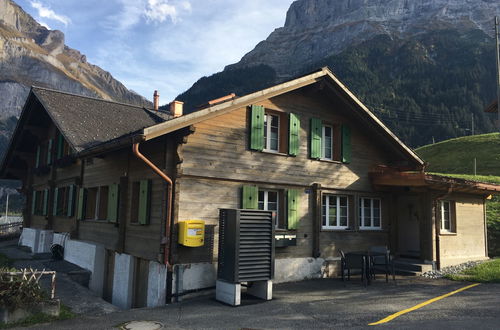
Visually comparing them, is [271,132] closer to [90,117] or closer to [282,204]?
[282,204]

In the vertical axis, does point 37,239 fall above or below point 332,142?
below

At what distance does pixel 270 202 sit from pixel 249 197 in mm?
1105

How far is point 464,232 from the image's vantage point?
14953mm

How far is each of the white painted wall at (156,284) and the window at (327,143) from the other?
6416 mm

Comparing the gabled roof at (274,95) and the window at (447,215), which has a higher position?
the gabled roof at (274,95)

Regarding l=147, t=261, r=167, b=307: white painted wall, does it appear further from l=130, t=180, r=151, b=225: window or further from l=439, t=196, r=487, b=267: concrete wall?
l=439, t=196, r=487, b=267: concrete wall

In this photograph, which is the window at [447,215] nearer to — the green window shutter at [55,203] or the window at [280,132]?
the window at [280,132]

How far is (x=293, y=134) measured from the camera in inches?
501

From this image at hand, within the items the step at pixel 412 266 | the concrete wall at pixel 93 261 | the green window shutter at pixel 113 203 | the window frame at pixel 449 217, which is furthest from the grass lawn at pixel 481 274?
the concrete wall at pixel 93 261

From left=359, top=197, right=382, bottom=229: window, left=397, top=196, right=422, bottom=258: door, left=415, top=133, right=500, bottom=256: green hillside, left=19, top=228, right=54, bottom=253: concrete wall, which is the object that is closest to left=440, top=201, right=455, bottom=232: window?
left=397, top=196, right=422, bottom=258: door

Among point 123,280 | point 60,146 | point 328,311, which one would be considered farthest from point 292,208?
point 60,146

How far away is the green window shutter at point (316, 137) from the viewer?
520 inches

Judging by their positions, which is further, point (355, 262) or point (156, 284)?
point (355, 262)

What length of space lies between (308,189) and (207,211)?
369 cm
